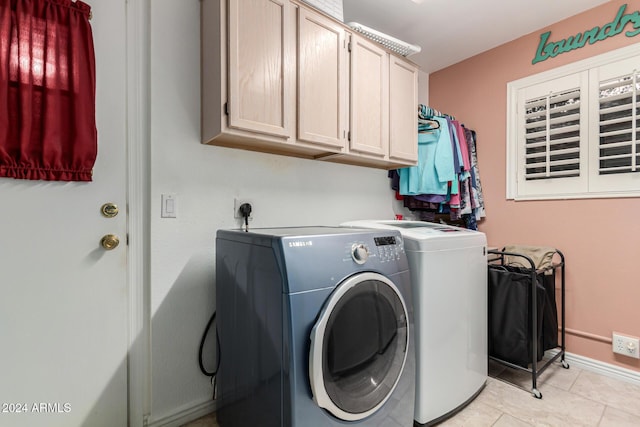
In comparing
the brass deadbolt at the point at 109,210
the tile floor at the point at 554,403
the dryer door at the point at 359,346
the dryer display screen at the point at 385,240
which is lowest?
the tile floor at the point at 554,403

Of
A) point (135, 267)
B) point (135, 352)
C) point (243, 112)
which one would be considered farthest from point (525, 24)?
point (135, 352)

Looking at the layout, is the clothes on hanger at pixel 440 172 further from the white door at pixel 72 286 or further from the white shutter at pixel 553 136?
the white door at pixel 72 286

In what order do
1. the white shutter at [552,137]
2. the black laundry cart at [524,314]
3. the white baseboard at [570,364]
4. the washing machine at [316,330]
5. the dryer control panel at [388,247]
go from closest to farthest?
1. the washing machine at [316,330]
2. the dryer control panel at [388,247]
3. the white baseboard at [570,364]
4. the black laundry cart at [524,314]
5. the white shutter at [552,137]

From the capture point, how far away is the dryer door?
103 centimetres

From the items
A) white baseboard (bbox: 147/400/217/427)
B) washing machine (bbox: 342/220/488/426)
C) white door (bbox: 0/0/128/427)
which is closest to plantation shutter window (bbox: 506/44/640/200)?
washing machine (bbox: 342/220/488/426)

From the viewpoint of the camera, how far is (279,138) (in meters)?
1.56

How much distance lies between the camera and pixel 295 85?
159 centimetres

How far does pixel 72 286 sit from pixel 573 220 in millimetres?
3020

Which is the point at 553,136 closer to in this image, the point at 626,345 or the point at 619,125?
the point at 619,125

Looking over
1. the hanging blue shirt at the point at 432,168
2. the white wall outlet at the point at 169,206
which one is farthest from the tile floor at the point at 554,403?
the hanging blue shirt at the point at 432,168

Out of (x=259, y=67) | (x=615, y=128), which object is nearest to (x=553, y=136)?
(x=615, y=128)

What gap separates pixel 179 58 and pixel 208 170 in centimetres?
57

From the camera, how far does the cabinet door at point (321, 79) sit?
161 cm

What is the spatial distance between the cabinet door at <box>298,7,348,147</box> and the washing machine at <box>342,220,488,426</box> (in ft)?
2.38
